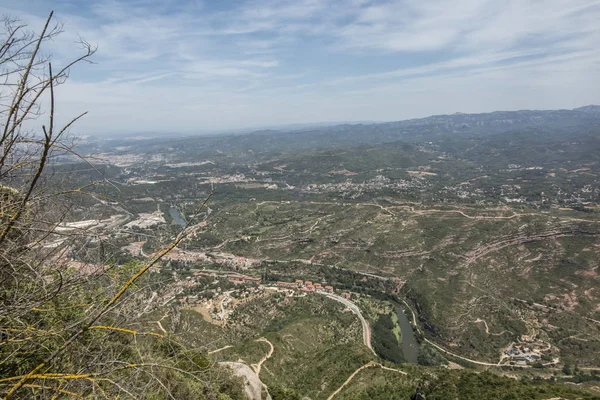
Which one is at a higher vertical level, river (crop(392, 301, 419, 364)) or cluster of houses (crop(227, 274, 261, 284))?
cluster of houses (crop(227, 274, 261, 284))

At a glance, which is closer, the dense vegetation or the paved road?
the dense vegetation

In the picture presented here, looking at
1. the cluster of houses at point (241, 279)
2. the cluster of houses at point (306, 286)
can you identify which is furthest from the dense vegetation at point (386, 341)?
the cluster of houses at point (241, 279)

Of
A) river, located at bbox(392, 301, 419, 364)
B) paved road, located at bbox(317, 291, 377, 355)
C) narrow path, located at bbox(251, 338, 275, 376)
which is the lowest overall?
river, located at bbox(392, 301, 419, 364)

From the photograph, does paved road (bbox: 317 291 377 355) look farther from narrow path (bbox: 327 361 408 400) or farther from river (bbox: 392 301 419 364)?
narrow path (bbox: 327 361 408 400)

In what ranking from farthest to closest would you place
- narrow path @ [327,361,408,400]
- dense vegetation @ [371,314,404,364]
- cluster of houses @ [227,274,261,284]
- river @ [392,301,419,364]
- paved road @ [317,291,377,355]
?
cluster of houses @ [227,274,261,284], paved road @ [317,291,377,355], river @ [392,301,419,364], dense vegetation @ [371,314,404,364], narrow path @ [327,361,408,400]

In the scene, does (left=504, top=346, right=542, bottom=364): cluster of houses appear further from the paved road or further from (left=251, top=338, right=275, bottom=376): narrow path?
(left=251, top=338, right=275, bottom=376): narrow path

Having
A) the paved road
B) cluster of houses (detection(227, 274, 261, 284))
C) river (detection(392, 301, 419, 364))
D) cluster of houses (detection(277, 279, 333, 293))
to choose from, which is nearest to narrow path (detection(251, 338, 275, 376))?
the paved road

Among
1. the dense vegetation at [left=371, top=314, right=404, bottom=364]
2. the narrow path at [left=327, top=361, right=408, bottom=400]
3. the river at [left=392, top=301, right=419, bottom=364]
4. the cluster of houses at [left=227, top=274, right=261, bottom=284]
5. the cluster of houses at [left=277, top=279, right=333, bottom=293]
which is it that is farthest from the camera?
the cluster of houses at [left=227, top=274, right=261, bottom=284]
